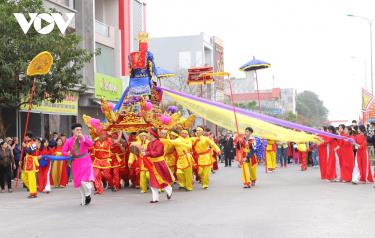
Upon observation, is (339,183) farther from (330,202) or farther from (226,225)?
(226,225)

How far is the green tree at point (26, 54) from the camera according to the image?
55.0 feet

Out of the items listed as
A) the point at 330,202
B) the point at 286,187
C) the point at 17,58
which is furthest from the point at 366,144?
the point at 17,58

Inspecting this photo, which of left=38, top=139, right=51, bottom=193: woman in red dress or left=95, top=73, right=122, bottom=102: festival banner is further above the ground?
left=95, top=73, right=122, bottom=102: festival banner

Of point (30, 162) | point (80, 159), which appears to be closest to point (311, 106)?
point (30, 162)

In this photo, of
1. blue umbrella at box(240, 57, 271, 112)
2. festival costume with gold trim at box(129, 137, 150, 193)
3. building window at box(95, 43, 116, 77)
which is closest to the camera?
festival costume with gold trim at box(129, 137, 150, 193)

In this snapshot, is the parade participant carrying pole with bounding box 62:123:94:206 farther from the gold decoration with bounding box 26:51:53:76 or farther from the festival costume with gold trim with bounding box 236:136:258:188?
the festival costume with gold trim with bounding box 236:136:258:188

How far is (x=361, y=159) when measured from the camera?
51.0 ft

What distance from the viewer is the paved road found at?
827cm

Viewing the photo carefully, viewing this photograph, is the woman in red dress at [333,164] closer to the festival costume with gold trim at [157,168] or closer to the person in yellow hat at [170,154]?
the person in yellow hat at [170,154]

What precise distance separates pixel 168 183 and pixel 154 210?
64.9 inches

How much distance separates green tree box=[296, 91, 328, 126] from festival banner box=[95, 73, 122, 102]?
95801mm

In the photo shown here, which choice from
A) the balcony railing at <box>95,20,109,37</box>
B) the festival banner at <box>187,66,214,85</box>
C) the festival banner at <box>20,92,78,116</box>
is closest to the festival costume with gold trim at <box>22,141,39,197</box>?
the festival banner at <box>20,92,78,116</box>

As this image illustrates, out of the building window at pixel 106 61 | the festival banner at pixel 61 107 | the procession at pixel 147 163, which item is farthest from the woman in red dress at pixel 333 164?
the building window at pixel 106 61

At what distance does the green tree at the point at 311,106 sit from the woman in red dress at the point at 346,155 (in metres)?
109
